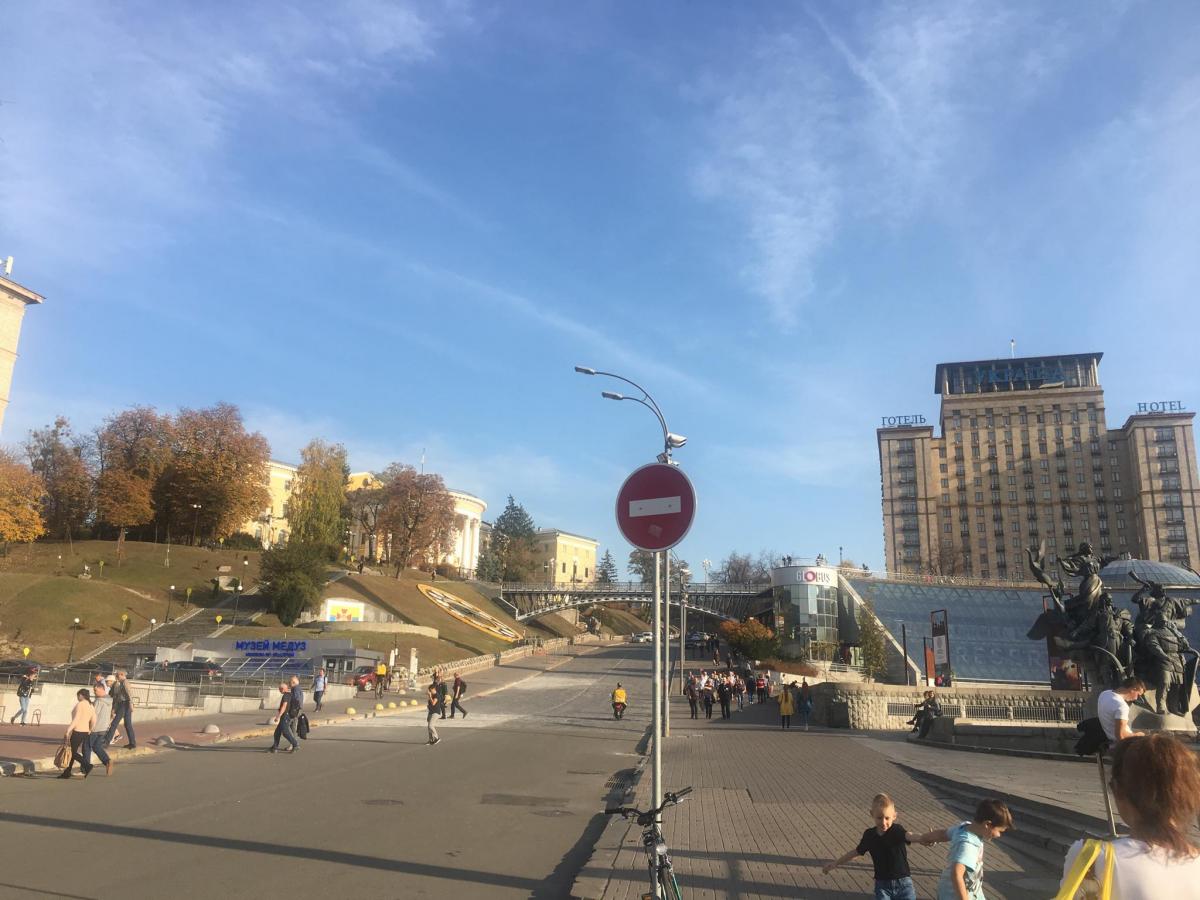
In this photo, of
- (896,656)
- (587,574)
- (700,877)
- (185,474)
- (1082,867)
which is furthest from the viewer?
(587,574)

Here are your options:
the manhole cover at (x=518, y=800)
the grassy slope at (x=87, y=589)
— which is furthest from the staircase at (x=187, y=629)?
the manhole cover at (x=518, y=800)

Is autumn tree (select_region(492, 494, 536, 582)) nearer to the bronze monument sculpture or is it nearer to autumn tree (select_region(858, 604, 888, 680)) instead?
autumn tree (select_region(858, 604, 888, 680))

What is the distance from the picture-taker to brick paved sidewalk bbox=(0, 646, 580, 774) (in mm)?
15459

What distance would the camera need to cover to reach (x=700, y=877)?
7828 mm

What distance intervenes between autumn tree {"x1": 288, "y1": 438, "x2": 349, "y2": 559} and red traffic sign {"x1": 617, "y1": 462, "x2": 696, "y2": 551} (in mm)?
72107

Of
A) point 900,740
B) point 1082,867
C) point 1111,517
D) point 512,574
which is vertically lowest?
point 900,740

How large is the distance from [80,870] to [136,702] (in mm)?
23402

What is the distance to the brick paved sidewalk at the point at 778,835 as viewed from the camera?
24.8 feet

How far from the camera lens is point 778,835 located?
32.3 ft

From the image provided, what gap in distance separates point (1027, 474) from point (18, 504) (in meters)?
130

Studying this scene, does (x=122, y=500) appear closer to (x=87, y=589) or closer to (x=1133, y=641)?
(x=87, y=589)

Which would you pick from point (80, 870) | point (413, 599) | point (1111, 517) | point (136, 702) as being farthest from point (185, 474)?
point (1111, 517)

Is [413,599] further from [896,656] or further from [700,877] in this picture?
[700,877]

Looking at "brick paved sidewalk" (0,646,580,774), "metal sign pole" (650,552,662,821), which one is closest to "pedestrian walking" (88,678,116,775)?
"brick paved sidewalk" (0,646,580,774)
